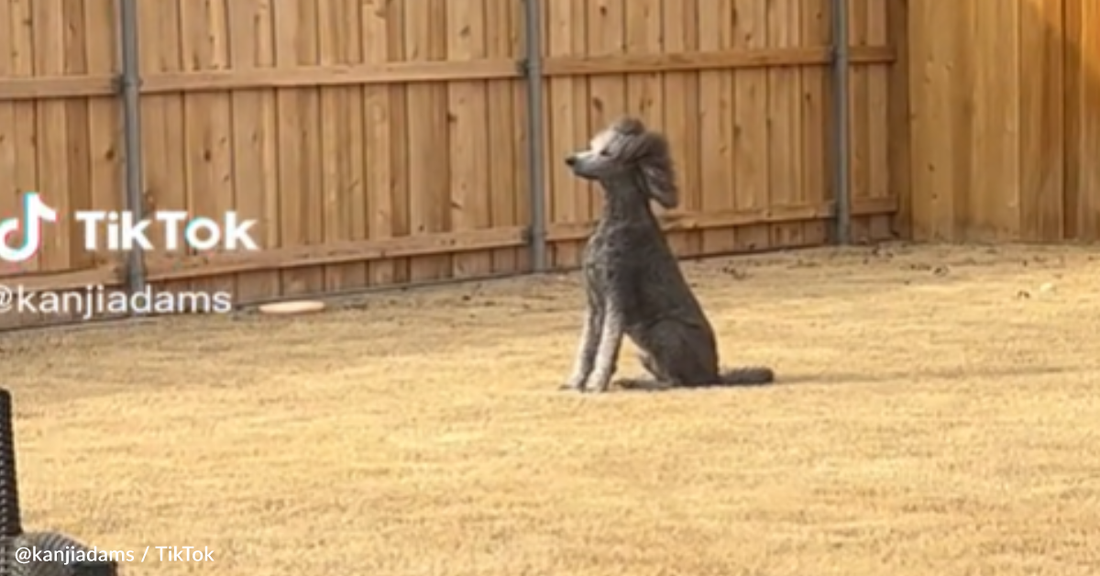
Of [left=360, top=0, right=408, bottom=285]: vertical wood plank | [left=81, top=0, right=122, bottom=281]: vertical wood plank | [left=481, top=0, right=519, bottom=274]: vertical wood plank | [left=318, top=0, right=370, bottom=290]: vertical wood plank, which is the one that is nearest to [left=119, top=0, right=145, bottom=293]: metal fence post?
[left=81, top=0, right=122, bottom=281]: vertical wood plank

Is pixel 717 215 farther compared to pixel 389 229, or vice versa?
pixel 717 215

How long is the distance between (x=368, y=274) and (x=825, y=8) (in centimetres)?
456

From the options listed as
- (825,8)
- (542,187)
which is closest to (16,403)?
(542,187)

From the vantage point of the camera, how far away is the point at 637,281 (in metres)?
10.6

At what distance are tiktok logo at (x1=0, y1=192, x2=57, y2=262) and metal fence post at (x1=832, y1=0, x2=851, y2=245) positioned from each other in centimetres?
677

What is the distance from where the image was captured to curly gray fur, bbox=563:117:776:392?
416 inches

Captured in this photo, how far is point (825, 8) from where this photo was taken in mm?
18453

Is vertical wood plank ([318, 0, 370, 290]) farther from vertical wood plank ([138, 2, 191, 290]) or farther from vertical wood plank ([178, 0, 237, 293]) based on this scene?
vertical wood plank ([138, 2, 191, 290])

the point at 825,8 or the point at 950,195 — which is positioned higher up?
the point at 825,8

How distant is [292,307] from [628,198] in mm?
4472

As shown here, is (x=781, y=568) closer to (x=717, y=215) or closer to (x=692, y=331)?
(x=692, y=331)

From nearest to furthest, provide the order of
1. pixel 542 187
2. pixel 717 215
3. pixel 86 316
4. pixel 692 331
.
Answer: pixel 692 331 < pixel 86 316 < pixel 542 187 < pixel 717 215

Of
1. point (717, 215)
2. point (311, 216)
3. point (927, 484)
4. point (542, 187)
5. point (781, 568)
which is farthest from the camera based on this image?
point (717, 215)

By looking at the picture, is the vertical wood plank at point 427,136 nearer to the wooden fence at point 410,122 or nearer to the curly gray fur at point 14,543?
the wooden fence at point 410,122
